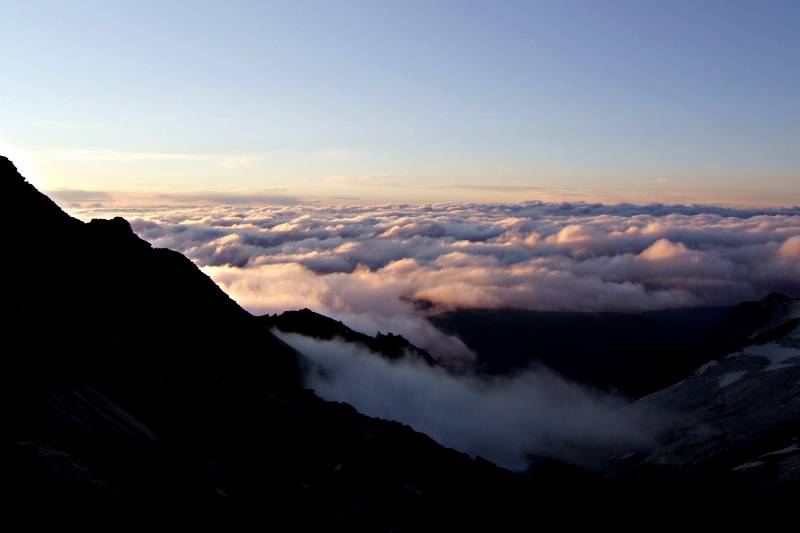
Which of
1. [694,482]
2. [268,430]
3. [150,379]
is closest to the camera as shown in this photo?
[150,379]

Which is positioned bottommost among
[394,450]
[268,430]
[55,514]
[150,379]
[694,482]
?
[694,482]

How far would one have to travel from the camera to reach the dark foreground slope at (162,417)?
39.8 metres

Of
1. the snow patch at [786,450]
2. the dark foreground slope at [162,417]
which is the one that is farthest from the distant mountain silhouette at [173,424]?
the snow patch at [786,450]

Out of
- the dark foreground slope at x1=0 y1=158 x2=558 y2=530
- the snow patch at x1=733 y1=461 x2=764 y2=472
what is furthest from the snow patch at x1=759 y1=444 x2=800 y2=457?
the dark foreground slope at x1=0 y1=158 x2=558 y2=530

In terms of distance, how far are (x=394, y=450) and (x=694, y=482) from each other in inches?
5736

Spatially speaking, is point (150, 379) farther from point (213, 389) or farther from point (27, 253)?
point (27, 253)

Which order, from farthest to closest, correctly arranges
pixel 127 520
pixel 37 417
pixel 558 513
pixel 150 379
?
pixel 558 513
pixel 150 379
pixel 37 417
pixel 127 520

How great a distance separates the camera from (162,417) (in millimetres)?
59844

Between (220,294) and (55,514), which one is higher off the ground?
(55,514)

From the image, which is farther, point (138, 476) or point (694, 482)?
point (694, 482)

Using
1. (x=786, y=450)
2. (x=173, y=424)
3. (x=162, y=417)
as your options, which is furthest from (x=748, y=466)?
(x=162, y=417)

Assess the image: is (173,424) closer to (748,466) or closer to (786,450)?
(748,466)

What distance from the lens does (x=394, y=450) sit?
327 ft

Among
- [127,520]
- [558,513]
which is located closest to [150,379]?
[127,520]
